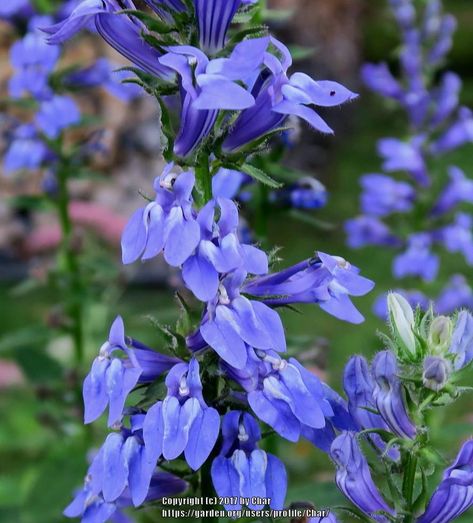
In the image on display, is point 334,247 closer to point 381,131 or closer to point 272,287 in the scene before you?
point 381,131

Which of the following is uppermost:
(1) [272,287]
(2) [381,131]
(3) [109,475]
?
A: (1) [272,287]

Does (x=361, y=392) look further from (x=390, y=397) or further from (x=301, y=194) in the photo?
(x=301, y=194)

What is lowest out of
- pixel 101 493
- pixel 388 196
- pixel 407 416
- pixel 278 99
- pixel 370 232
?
pixel 370 232

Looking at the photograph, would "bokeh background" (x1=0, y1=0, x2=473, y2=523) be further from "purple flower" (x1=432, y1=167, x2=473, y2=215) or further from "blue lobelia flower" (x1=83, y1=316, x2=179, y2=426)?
"purple flower" (x1=432, y1=167, x2=473, y2=215)

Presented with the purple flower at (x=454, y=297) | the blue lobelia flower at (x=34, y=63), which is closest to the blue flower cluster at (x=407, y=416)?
the blue lobelia flower at (x=34, y=63)

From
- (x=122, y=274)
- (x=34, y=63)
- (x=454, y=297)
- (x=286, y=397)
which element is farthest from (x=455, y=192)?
Answer: (x=286, y=397)

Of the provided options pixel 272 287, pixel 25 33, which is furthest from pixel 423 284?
pixel 272 287
